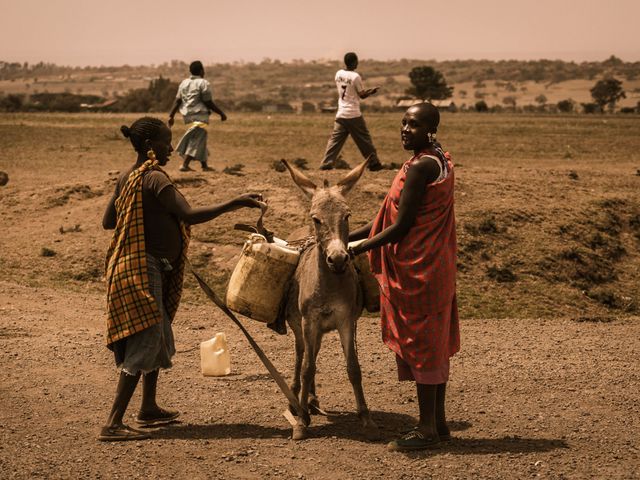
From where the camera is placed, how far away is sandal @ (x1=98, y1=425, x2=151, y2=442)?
649 cm

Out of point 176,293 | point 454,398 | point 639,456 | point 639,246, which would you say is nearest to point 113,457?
point 176,293

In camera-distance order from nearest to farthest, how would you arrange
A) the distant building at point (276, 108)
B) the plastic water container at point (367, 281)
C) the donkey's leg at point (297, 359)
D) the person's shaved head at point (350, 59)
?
the plastic water container at point (367, 281) < the donkey's leg at point (297, 359) < the person's shaved head at point (350, 59) < the distant building at point (276, 108)

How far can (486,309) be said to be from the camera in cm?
1100

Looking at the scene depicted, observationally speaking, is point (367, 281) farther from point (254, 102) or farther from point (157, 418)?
point (254, 102)

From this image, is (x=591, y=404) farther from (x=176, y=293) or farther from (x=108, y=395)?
(x=108, y=395)

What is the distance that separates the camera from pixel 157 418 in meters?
6.94

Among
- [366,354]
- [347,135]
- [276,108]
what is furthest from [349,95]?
[276,108]

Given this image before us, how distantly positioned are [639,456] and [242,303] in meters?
2.86

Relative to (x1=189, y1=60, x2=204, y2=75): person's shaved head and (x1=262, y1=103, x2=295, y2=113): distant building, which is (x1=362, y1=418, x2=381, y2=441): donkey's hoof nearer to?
(x1=189, y1=60, x2=204, y2=75): person's shaved head

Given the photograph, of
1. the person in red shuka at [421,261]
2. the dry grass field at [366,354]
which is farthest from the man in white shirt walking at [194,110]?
the person in red shuka at [421,261]

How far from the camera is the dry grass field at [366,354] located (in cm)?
619

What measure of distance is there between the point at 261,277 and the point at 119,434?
1.45 m

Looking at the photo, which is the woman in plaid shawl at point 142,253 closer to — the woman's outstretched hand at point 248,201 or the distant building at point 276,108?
the woman's outstretched hand at point 248,201

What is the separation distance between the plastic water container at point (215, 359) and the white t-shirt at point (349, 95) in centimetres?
665
